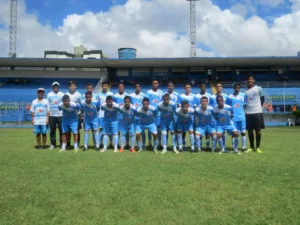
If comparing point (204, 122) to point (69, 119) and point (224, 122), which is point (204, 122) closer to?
point (224, 122)

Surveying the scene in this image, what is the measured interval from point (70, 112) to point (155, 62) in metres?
25.8

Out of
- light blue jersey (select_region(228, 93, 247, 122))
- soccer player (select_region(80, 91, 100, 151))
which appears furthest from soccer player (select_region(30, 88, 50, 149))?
light blue jersey (select_region(228, 93, 247, 122))

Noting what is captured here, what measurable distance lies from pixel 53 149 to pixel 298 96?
26580mm

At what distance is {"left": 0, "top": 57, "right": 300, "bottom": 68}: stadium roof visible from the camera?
32156mm

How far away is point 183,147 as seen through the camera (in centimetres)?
881

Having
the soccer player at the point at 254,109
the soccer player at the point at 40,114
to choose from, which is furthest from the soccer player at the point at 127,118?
the soccer player at the point at 254,109

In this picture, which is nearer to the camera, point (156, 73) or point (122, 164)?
point (122, 164)

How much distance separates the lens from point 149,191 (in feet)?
13.8

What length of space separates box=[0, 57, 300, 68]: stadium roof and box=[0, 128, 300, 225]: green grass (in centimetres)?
2678

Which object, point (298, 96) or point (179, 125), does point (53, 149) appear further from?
point (298, 96)

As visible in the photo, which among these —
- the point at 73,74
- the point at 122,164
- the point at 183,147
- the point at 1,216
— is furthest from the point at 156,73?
Answer: the point at 1,216

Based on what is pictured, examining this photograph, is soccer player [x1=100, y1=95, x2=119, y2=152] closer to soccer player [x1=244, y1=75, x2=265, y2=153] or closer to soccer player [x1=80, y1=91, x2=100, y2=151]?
soccer player [x1=80, y1=91, x2=100, y2=151]

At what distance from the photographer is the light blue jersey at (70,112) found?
337 inches

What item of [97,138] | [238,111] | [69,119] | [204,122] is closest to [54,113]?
[69,119]
